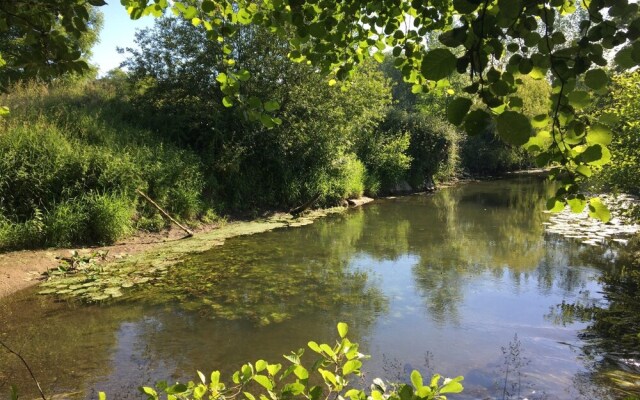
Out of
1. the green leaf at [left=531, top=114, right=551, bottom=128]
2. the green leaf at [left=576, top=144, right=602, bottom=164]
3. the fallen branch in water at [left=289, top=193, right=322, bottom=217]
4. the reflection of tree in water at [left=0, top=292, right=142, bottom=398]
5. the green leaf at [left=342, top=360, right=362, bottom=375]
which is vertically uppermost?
the green leaf at [left=531, top=114, right=551, bottom=128]

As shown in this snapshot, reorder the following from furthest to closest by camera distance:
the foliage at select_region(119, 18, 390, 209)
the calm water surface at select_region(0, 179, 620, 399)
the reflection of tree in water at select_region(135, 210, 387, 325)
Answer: the foliage at select_region(119, 18, 390, 209) → the reflection of tree in water at select_region(135, 210, 387, 325) → the calm water surface at select_region(0, 179, 620, 399)

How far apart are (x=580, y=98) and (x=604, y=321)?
22.9 ft

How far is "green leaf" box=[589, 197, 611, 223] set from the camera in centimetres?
140

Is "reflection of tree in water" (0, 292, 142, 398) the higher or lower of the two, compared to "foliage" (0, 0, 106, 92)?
lower

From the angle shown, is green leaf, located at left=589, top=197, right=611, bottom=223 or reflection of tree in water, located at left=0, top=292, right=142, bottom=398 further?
reflection of tree in water, located at left=0, top=292, right=142, bottom=398

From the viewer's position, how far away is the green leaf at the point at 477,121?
3.65 ft

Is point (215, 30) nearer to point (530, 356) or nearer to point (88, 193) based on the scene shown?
point (530, 356)

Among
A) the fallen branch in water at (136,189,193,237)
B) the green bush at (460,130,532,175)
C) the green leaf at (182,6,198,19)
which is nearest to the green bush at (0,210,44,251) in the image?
the fallen branch in water at (136,189,193,237)

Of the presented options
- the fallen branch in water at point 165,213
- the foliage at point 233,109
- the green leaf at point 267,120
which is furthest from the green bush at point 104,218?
the green leaf at point 267,120

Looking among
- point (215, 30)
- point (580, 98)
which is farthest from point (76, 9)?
point (580, 98)

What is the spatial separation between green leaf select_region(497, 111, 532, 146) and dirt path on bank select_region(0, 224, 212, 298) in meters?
8.87

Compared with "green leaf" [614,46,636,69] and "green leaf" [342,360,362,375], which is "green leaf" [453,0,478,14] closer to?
"green leaf" [614,46,636,69]

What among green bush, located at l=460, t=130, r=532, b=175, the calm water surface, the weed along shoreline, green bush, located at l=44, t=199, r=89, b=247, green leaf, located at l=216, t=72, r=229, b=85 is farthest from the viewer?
green bush, located at l=460, t=130, r=532, b=175

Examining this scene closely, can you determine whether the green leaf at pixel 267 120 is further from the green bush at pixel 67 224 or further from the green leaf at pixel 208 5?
the green bush at pixel 67 224
